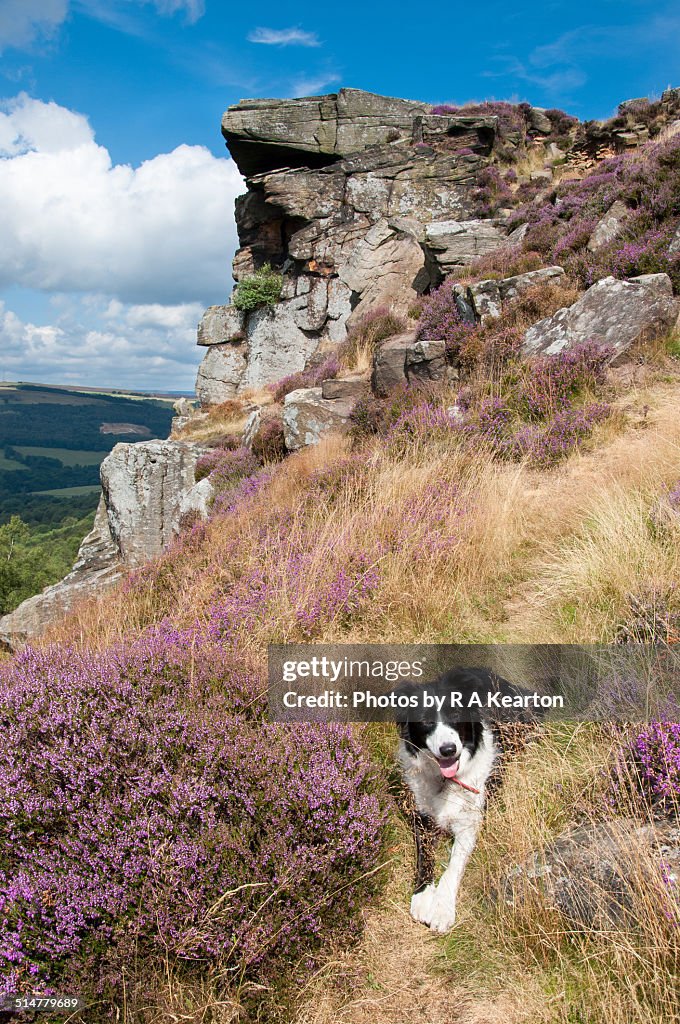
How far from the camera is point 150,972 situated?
1.91m

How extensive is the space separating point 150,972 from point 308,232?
21.6 meters

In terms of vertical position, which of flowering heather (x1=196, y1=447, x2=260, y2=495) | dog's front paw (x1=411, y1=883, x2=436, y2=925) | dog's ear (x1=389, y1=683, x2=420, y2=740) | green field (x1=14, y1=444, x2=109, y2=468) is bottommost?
green field (x1=14, y1=444, x2=109, y2=468)

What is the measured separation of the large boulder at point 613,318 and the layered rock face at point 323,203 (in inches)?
360

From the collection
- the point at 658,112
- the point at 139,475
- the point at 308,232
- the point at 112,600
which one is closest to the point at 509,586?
the point at 112,600

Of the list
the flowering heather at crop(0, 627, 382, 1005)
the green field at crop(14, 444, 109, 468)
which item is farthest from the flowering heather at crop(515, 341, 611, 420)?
the green field at crop(14, 444, 109, 468)

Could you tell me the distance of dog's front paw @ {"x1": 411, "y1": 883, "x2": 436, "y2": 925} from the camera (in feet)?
7.64

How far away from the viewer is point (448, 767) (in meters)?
2.56

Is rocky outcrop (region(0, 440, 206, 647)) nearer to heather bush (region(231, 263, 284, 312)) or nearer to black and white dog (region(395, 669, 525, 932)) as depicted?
heather bush (region(231, 263, 284, 312))

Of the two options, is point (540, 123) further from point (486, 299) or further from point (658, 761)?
point (658, 761)

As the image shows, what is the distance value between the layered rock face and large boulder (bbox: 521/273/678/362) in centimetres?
916

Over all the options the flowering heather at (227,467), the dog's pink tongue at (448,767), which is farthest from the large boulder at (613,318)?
the dog's pink tongue at (448,767)

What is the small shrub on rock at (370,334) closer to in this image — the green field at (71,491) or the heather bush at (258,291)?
the heather bush at (258,291)

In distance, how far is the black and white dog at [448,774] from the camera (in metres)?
2.44

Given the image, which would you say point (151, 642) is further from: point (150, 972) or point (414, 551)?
point (414, 551)
